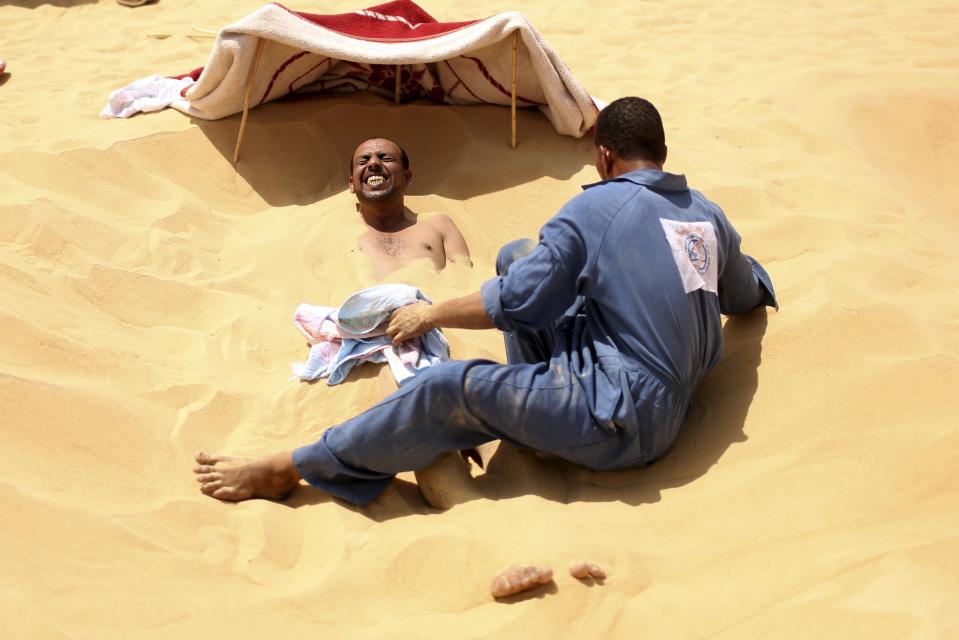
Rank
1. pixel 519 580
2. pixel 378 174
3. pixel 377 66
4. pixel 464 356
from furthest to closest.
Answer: pixel 377 66
pixel 378 174
pixel 464 356
pixel 519 580

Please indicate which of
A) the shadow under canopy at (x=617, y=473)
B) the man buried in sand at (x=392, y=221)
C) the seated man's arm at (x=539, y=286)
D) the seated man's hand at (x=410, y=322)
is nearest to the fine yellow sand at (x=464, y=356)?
the shadow under canopy at (x=617, y=473)

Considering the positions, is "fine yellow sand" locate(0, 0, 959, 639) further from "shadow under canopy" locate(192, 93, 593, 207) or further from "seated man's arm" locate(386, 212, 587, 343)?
"seated man's arm" locate(386, 212, 587, 343)

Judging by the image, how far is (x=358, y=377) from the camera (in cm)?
340

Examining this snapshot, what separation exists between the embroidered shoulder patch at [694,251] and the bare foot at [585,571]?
2.76 ft

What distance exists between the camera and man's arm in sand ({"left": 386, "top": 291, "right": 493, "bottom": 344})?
9.05 ft

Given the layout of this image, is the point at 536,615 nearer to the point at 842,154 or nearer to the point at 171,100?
the point at 842,154

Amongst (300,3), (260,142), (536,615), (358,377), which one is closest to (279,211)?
(260,142)

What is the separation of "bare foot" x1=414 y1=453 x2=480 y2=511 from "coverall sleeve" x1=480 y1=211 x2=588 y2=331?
0.42 metres

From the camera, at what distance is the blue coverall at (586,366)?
8.64 feet

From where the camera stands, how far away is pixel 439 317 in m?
2.93

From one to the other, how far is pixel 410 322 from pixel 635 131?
90 centimetres

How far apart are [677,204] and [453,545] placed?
1.13 meters

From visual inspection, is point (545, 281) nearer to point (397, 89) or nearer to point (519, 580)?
point (519, 580)

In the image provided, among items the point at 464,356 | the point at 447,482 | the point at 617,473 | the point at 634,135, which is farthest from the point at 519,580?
the point at 464,356
